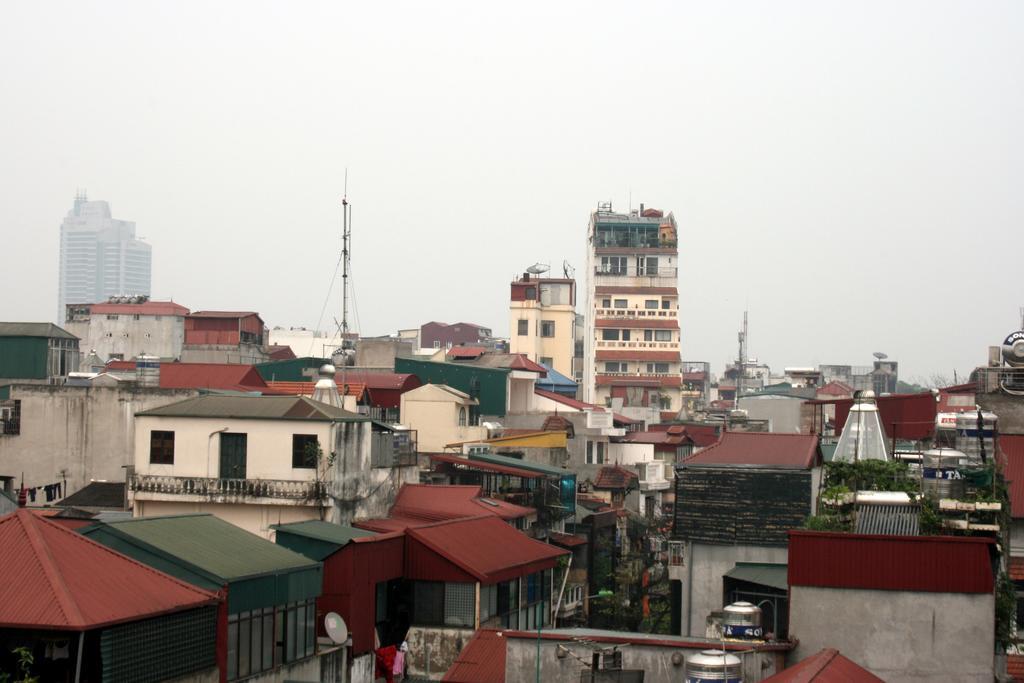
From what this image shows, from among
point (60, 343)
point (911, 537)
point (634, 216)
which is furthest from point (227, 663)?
point (634, 216)

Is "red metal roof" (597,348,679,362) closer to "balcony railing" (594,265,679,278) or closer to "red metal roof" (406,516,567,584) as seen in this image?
"balcony railing" (594,265,679,278)

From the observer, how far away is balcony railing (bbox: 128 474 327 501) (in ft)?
130

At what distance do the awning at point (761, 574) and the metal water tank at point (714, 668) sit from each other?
13830 mm

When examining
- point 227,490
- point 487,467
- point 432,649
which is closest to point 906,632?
point 432,649

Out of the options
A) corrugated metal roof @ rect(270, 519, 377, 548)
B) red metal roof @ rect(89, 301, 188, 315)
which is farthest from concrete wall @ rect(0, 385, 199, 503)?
red metal roof @ rect(89, 301, 188, 315)

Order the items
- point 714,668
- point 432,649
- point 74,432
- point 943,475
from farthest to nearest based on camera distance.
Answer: point 74,432, point 432,649, point 943,475, point 714,668

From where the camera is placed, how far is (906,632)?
2367cm

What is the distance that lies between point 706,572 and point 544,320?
71160 millimetres

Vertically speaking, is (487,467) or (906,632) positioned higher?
(487,467)

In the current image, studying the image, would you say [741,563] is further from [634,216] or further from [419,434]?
[634,216]

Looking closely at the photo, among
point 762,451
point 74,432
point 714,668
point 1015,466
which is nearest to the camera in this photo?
point 714,668

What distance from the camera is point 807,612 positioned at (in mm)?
23984

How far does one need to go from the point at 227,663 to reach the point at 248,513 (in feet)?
43.8

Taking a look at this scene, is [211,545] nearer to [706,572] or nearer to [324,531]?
[324,531]
